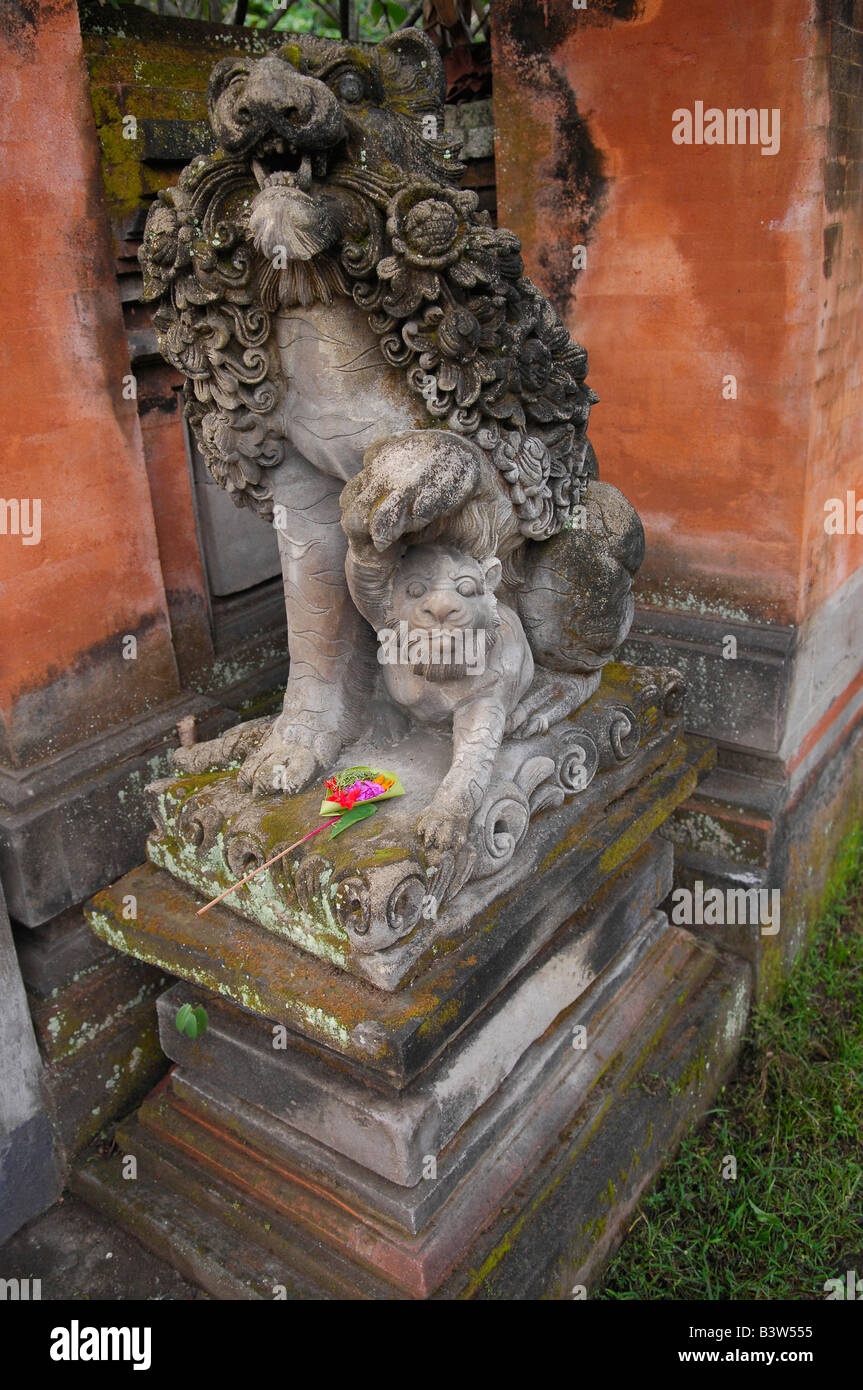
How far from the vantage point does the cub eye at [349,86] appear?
2.40 m

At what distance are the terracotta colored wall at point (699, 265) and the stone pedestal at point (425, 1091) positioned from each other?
0.96 meters

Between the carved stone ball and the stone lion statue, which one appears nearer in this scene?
the stone lion statue

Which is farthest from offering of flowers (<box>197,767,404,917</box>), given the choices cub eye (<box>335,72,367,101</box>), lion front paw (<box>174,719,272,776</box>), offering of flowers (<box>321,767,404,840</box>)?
cub eye (<box>335,72,367,101</box>)

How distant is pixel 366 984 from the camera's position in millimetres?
2494

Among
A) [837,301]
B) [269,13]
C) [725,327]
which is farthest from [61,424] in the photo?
[269,13]

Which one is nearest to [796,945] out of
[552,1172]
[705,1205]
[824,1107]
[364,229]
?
[824,1107]

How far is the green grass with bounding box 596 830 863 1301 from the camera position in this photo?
125 inches

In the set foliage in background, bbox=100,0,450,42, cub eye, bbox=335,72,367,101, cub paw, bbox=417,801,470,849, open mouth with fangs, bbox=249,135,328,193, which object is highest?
foliage in background, bbox=100,0,450,42

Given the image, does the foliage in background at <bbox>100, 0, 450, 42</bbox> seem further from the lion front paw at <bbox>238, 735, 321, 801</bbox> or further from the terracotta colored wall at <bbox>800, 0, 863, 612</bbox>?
the lion front paw at <bbox>238, 735, 321, 801</bbox>

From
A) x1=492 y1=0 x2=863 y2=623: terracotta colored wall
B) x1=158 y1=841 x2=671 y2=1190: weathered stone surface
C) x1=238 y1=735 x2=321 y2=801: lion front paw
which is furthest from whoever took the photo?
x1=492 y1=0 x2=863 y2=623: terracotta colored wall

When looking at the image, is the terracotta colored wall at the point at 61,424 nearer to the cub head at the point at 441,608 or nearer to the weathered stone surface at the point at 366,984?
the weathered stone surface at the point at 366,984

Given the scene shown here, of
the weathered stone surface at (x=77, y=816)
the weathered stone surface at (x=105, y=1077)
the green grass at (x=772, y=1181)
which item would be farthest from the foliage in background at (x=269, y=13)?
the green grass at (x=772, y=1181)

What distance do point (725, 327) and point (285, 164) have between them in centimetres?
188

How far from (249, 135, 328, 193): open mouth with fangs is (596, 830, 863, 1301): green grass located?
9.83 ft
